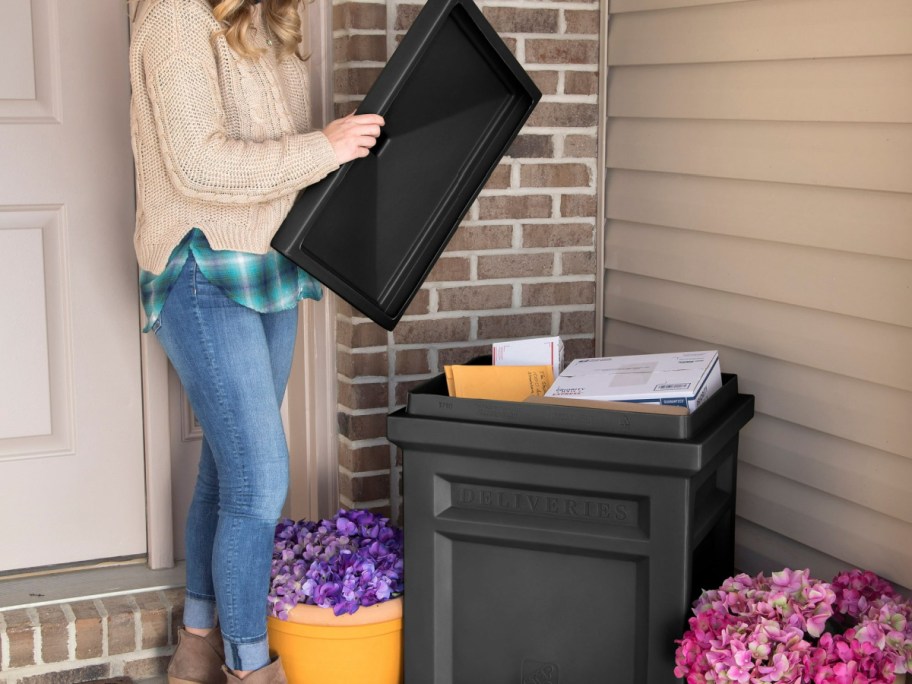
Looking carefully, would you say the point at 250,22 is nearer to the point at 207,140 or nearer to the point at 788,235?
the point at 207,140

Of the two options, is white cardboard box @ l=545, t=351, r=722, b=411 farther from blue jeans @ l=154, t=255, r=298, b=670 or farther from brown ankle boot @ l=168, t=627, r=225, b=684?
brown ankle boot @ l=168, t=627, r=225, b=684

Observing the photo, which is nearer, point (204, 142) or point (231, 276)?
point (204, 142)

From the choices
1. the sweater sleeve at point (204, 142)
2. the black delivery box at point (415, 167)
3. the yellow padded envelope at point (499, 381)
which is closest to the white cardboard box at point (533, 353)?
the yellow padded envelope at point (499, 381)

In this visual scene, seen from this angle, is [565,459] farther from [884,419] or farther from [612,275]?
[612,275]

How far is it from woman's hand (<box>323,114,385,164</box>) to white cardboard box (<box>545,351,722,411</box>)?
60cm

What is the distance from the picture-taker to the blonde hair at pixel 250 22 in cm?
205

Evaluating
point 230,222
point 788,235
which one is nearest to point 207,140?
point 230,222

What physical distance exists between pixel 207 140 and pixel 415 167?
46cm

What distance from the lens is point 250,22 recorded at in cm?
209

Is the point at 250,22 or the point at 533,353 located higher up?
the point at 250,22

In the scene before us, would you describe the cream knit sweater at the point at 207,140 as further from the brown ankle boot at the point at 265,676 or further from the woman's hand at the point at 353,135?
the brown ankle boot at the point at 265,676

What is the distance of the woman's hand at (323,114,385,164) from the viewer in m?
2.11

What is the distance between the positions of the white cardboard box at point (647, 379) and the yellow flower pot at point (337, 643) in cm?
57

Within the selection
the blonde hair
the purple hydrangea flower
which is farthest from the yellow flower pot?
the blonde hair
